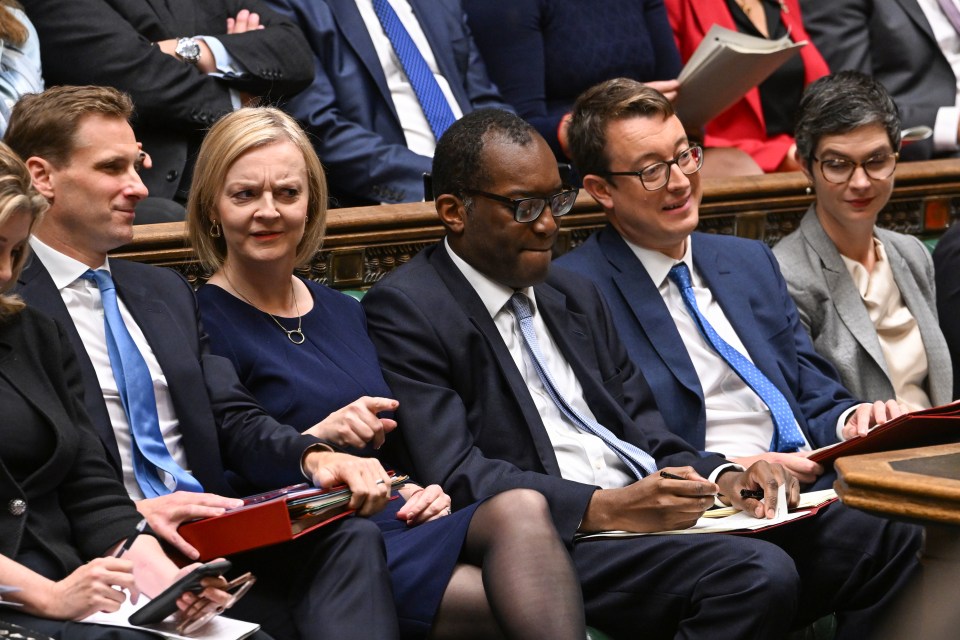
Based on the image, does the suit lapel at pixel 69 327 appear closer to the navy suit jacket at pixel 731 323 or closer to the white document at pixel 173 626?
the white document at pixel 173 626

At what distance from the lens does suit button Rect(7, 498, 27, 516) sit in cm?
244

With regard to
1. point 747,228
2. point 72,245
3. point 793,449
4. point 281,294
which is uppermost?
point 72,245

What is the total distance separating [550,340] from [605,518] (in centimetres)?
52

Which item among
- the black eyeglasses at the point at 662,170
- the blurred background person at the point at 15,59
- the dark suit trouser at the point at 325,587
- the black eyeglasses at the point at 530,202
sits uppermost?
the blurred background person at the point at 15,59

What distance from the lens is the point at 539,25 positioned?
14.9ft

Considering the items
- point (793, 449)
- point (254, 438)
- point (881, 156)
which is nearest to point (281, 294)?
point (254, 438)

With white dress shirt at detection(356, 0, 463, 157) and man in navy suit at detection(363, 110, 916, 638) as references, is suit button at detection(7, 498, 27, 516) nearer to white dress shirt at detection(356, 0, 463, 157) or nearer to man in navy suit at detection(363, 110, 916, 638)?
man in navy suit at detection(363, 110, 916, 638)

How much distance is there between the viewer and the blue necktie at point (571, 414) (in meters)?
3.16

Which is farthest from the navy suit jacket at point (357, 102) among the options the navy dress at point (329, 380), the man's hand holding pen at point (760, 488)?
the man's hand holding pen at point (760, 488)

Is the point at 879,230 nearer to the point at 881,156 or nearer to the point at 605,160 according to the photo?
the point at 881,156

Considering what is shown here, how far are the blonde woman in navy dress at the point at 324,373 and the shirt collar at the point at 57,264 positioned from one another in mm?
304

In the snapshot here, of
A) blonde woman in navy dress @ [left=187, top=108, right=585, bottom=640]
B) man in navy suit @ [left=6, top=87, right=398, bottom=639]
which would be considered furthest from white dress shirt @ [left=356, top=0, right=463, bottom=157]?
man in navy suit @ [left=6, top=87, right=398, bottom=639]

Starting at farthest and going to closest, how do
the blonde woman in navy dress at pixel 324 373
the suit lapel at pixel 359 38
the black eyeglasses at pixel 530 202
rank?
the suit lapel at pixel 359 38
the black eyeglasses at pixel 530 202
the blonde woman in navy dress at pixel 324 373

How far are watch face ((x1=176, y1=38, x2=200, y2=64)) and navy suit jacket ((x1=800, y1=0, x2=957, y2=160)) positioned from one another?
2.38 metres
